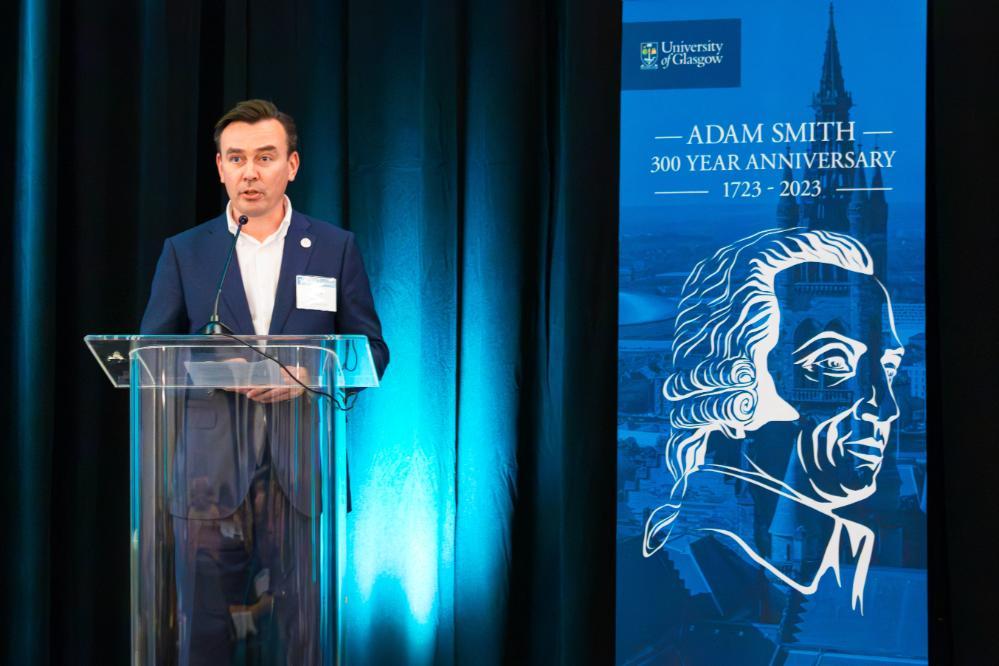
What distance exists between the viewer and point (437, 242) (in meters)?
3.62

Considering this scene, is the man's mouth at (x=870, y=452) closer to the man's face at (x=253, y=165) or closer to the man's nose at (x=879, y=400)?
the man's nose at (x=879, y=400)

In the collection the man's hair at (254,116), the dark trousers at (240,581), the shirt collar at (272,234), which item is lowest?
the dark trousers at (240,581)

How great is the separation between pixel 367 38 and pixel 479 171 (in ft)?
2.12

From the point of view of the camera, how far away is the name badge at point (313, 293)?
2.73 metres

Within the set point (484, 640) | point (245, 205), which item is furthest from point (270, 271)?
point (484, 640)

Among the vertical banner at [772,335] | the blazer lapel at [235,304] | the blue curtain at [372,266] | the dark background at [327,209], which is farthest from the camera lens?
the blue curtain at [372,266]

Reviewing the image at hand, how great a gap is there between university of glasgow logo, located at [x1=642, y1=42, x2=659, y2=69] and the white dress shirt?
1201 millimetres

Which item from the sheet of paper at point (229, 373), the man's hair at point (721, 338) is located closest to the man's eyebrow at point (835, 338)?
the man's hair at point (721, 338)

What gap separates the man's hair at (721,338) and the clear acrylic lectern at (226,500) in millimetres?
1334

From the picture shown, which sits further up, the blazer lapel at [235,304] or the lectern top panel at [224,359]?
the blazer lapel at [235,304]

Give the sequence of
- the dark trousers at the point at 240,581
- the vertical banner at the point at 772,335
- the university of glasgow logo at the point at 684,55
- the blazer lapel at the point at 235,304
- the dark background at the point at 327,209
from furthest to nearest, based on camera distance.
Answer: the dark background at the point at 327,209 → the university of glasgow logo at the point at 684,55 → the vertical banner at the point at 772,335 → the blazer lapel at the point at 235,304 → the dark trousers at the point at 240,581

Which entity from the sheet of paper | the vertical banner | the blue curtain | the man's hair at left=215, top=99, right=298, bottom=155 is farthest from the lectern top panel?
the blue curtain

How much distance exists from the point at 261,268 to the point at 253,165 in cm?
28

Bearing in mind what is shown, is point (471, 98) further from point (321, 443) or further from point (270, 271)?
point (321, 443)
